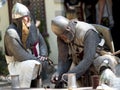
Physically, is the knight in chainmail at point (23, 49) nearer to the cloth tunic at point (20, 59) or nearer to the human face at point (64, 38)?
the cloth tunic at point (20, 59)

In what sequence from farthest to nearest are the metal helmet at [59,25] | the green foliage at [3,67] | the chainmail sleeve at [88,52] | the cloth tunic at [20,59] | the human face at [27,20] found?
the green foliage at [3,67], the human face at [27,20], the cloth tunic at [20,59], the metal helmet at [59,25], the chainmail sleeve at [88,52]

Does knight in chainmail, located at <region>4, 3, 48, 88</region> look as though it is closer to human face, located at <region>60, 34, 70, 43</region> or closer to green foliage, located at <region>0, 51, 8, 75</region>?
human face, located at <region>60, 34, 70, 43</region>

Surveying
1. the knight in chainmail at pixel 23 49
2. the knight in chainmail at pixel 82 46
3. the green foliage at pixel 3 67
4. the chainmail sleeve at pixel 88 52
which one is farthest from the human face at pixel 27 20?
the green foliage at pixel 3 67

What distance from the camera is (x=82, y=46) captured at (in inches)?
241

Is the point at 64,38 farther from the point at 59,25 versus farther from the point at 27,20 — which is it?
the point at 27,20

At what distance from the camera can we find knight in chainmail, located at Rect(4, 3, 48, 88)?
7129 millimetres

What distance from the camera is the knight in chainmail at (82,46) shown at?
596 centimetres

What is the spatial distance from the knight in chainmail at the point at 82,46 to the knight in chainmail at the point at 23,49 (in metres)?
0.81

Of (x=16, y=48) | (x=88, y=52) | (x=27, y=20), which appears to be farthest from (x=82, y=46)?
(x=27, y=20)

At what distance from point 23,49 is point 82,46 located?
1303 mm

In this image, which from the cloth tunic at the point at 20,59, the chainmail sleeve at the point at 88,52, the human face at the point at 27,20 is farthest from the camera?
the human face at the point at 27,20

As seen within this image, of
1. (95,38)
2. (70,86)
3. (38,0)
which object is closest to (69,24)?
(95,38)

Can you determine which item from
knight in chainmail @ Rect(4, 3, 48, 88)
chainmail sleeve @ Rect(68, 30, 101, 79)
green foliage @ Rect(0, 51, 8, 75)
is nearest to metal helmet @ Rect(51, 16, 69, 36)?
chainmail sleeve @ Rect(68, 30, 101, 79)

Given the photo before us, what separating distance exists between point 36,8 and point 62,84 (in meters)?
7.00
